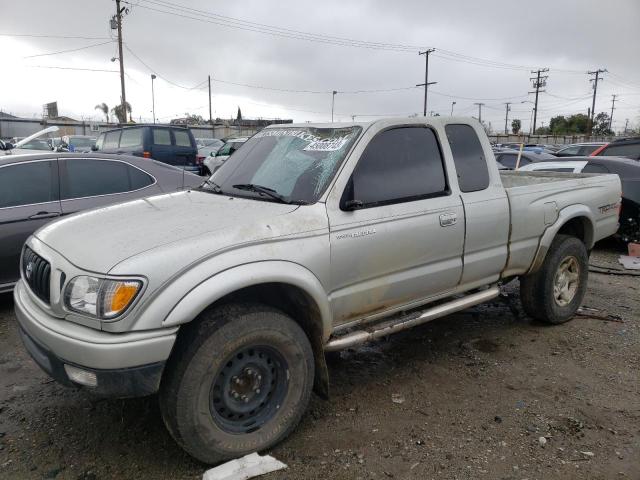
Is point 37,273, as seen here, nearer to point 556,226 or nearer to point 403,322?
point 403,322

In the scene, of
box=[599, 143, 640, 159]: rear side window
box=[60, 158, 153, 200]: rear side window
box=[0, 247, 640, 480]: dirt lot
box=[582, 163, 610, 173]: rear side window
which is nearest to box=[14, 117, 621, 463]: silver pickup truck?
box=[0, 247, 640, 480]: dirt lot

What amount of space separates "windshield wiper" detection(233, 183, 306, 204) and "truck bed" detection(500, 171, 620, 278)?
2.00m

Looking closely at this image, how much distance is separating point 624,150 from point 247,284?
11.0m

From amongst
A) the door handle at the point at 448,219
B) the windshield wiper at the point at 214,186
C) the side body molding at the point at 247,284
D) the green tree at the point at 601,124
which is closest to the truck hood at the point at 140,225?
the windshield wiper at the point at 214,186

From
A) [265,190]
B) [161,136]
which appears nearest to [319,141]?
[265,190]

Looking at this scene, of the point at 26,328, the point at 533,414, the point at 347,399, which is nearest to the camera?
the point at 26,328

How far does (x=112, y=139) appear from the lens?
43.0 feet

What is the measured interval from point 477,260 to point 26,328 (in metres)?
3.07

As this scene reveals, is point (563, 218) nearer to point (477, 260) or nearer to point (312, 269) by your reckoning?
point (477, 260)

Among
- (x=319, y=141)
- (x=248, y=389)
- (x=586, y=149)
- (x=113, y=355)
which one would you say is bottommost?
(x=248, y=389)

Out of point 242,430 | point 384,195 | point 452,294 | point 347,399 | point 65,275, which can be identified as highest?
point 384,195

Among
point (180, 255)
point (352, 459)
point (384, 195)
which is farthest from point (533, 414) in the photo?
point (180, 255)

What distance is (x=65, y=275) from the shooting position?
8.27ft

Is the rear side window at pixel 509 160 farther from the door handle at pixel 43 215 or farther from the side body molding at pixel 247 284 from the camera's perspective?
the side body molding at pixel 247 284
